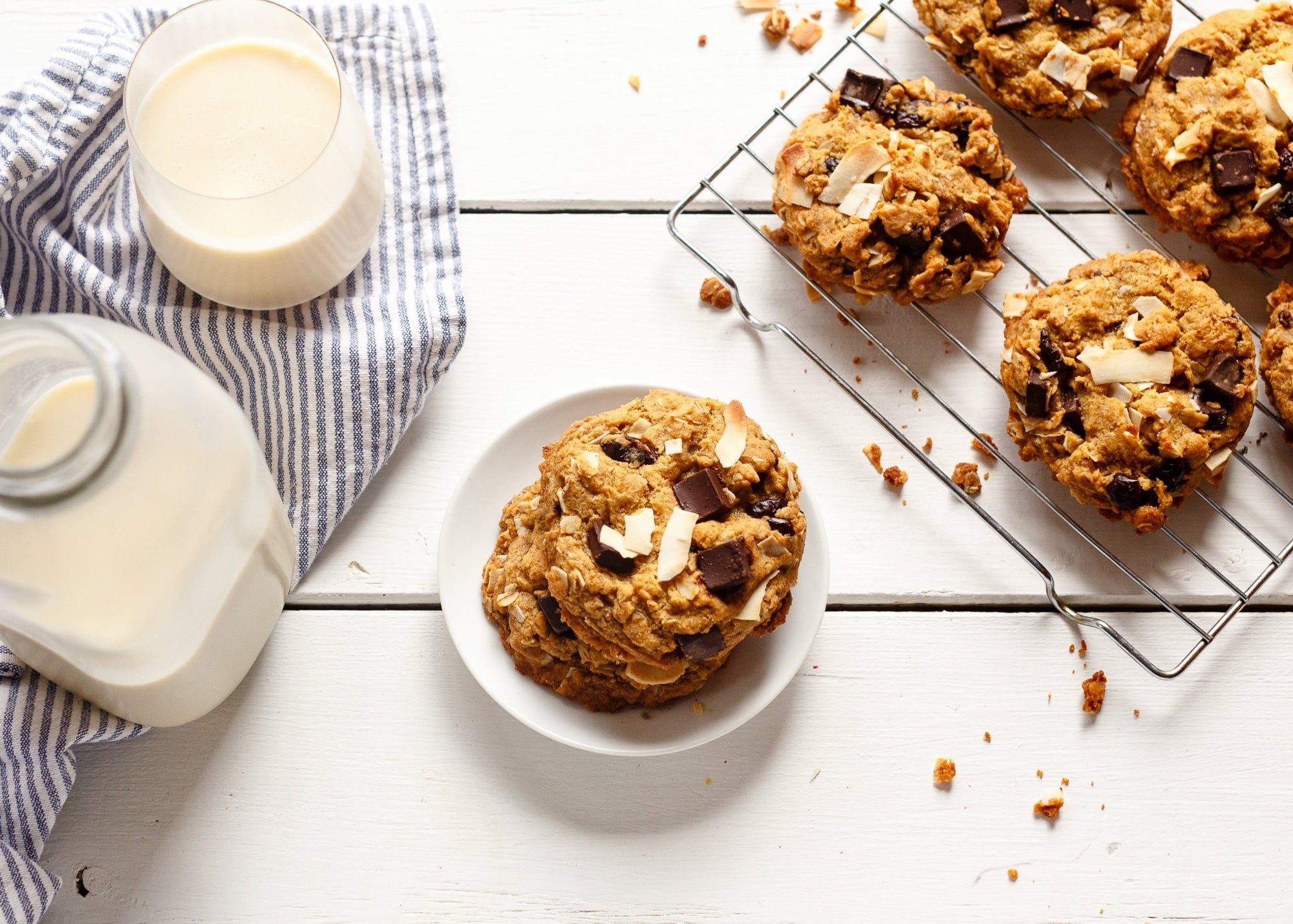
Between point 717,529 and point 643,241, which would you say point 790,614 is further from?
point 643,241

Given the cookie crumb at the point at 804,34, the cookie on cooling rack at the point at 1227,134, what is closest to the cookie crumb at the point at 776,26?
the cookie crumb at the point at 804,34

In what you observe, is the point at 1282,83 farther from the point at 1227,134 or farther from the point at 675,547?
the point at 675,547

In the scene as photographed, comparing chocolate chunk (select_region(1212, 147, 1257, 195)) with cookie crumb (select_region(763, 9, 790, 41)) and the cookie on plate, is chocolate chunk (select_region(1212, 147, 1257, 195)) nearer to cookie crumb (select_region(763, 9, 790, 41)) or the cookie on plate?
the cookie on plate

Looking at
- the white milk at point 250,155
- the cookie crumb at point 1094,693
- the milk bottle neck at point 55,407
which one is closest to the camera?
the milk bottle neck at point 55,407

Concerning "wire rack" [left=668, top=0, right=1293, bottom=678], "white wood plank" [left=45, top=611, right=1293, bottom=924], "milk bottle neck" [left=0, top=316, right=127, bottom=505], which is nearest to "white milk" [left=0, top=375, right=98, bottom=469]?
"milk bottle neck" [left=0, top=316, right=127, bottom=505]

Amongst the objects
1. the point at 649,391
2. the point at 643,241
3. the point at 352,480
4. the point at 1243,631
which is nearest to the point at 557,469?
the point at 649,391

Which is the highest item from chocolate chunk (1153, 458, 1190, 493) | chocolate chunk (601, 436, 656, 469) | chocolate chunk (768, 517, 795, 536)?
chocolate chunk (1153, 458, 1190, 493)

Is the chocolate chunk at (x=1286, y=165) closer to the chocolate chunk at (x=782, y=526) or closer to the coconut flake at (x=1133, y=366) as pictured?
the coconut flake at (x=1133, y=366)
